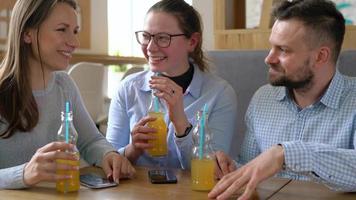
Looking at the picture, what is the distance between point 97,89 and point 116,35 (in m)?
2.33

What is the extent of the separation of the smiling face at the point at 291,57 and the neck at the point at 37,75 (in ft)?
2.74

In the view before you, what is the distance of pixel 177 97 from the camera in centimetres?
170

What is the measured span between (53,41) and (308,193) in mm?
960

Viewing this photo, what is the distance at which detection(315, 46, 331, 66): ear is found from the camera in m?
1.84

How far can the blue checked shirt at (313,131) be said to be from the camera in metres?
1.33

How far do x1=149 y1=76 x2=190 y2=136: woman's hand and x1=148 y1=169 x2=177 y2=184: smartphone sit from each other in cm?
25

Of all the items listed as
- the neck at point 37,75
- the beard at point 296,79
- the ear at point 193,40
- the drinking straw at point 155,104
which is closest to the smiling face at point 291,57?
the beard at point 296,79

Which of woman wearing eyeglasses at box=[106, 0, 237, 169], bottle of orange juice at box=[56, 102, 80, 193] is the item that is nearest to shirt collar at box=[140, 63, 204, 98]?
woman wearing eyeglasses at box=[106, 0, 237, 169]

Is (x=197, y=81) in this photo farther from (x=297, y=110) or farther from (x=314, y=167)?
(x=314, y=167)

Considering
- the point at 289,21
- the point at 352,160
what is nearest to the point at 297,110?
the point at 289,21

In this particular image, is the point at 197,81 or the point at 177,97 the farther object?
the point at 197,81

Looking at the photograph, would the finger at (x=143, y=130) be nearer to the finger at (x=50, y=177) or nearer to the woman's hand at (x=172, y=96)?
the woman's hand at (x=172, y=96)

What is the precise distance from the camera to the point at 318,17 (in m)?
1.82

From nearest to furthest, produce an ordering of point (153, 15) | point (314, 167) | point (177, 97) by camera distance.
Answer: point (314, 167), point (177, 97), point (153, 15)
